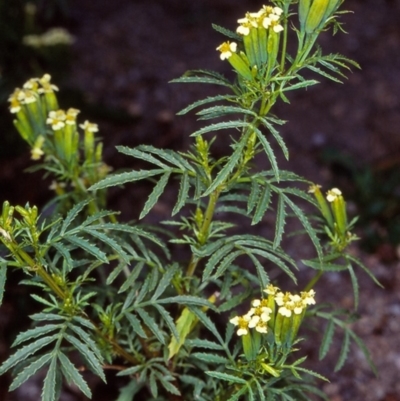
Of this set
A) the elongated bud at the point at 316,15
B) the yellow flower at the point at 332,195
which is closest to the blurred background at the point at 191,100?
the yellow flower at the point at 332,195

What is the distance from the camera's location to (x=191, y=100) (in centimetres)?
401

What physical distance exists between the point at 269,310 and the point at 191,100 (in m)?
2.62

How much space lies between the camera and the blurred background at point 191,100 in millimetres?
3109

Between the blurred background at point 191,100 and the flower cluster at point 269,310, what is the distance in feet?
3.91

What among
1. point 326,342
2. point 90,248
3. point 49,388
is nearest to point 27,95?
point 90,248

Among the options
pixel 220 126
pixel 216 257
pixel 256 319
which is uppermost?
pixel 220 126

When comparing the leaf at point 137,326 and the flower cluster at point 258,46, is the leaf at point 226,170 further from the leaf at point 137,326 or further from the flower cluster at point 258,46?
the leaf at point 137,326

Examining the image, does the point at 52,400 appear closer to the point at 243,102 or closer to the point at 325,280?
the point at 243,102

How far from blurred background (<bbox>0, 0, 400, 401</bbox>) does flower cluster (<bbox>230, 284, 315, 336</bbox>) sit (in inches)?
46.9

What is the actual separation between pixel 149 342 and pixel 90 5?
3.19m

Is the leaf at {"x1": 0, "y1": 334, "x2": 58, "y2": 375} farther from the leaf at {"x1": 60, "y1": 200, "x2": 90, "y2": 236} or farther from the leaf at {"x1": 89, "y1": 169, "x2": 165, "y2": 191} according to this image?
the leaf at {"x1": 89, "y1": 169, "x2": 165, "y2": 191}

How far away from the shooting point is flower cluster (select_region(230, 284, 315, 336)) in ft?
5.01

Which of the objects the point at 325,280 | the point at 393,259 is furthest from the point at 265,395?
the point at 393,259

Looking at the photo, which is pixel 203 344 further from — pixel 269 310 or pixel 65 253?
pixel 65 253
